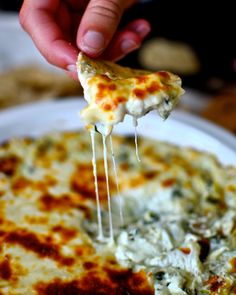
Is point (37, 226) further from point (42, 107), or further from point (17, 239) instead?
point (42, 107)

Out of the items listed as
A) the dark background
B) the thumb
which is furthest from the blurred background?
the thumb

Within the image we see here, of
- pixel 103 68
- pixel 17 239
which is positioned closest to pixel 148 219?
pixel 17 239

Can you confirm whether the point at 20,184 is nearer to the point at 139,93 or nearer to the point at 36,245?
the point at 36,245

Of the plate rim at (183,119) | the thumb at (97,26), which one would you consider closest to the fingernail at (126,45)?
the thumb at (97,26)

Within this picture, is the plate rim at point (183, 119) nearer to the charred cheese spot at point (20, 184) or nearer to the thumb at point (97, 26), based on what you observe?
the charred cheese spot at point (20, 184)

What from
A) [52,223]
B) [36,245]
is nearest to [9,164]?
[52,223]

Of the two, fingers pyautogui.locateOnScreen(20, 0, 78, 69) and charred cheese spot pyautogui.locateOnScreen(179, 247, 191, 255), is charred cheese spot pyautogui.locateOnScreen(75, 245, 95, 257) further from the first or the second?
fingers pyautogui.locateOnScreen(20, 0, 78, 69)
